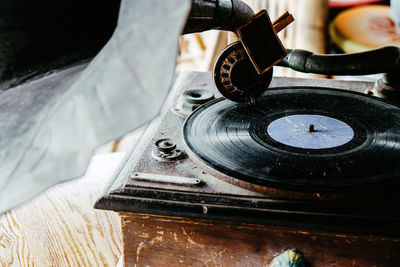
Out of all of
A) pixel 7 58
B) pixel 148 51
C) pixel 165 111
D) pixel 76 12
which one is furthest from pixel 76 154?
pixel 165 111

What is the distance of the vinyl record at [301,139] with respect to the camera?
3.37ft

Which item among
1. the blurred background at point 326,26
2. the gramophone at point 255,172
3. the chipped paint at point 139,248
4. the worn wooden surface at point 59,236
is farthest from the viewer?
the blurred background at point 326,26

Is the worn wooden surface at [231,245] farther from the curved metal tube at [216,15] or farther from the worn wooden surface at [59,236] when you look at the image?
the worn wooden surface at [59,236]

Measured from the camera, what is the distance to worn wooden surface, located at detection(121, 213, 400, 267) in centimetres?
100

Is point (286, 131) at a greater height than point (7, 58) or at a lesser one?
lesser

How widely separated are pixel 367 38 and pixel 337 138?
5.96 ft

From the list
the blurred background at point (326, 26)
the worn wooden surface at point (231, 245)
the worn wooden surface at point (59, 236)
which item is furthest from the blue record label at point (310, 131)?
the blurred background at point (326, 26)

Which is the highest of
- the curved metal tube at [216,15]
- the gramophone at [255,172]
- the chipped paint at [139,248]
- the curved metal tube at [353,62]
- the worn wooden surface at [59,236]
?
the curved metal tube at [216,15]

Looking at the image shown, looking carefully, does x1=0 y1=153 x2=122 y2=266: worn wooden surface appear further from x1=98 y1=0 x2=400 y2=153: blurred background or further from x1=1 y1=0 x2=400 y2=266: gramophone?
x1=98 y1=0 x2=400 y2=153: blurred background

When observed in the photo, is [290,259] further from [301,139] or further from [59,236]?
[59,236]

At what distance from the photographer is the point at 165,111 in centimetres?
150

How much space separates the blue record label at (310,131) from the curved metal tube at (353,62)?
16cm

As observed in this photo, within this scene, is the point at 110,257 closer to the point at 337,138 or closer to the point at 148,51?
the point at 337,138

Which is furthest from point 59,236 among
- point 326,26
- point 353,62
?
point 326,26
